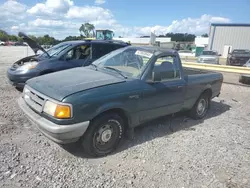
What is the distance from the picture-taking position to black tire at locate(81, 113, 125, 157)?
3.26 meters

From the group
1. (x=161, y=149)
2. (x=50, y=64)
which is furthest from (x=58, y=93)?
(x=50, y=64)

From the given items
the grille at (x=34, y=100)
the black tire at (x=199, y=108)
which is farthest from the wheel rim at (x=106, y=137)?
the black tire at (x=199, y=108)

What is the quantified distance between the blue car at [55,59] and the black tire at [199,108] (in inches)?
139

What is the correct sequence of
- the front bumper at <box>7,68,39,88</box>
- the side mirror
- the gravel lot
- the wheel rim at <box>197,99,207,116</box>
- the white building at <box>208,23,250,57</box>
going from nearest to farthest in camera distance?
the gravel lot → the side mirror → the wheel rim at <box>197,99,207,116</box> → the front bumper at <box>7,68,39,88</box> → the white building at <box>208,23,250,57</box>

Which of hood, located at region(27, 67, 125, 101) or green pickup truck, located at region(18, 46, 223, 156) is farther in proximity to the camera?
hood, located at region(27, 67, 125, 101)

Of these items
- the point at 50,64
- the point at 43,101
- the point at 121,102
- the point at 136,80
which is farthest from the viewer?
the point at 50,64

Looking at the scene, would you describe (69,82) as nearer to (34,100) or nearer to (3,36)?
(34,100)

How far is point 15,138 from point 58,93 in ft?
4.78

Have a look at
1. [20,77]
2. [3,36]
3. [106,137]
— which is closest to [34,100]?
[106,137]

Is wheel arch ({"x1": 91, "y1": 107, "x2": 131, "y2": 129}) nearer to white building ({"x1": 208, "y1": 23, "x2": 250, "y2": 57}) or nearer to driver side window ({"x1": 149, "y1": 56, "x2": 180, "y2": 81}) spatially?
driver side window ({"x1": 149, "y1": 56, "x2": 180, "y2": 81})

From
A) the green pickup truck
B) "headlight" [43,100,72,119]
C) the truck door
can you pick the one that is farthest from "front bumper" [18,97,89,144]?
the truck door

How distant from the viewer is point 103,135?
345 centimetres

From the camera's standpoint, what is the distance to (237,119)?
226 inches

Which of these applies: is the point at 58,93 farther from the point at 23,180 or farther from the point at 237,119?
the point at 237,119
